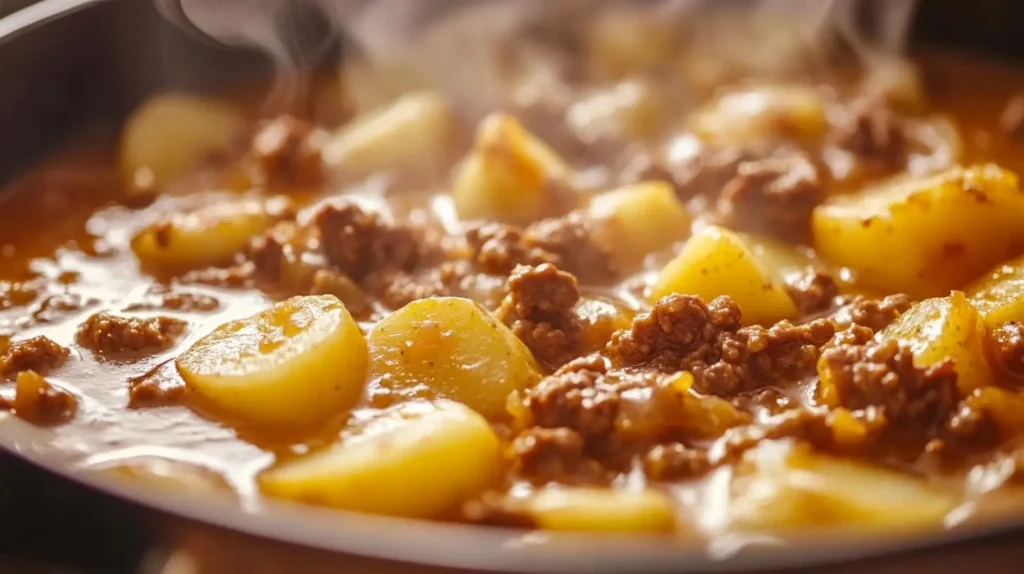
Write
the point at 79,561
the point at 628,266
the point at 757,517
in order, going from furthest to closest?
the point at 628,266 → the point at 757,517 → the point at 79,561

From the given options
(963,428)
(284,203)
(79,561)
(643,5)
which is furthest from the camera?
(643,5)

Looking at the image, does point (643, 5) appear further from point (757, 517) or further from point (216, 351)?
point (757, 517)

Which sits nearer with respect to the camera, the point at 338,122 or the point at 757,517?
the point at 757,517

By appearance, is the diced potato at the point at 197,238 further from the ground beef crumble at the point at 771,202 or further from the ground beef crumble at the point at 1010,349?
the ground beef crumble at the point at 1010,349

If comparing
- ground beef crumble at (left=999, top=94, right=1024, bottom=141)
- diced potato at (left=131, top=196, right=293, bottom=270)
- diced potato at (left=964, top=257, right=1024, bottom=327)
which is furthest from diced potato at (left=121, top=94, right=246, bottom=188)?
ground beef crumble at (left=999, top=94, right=1024, bottom=141)

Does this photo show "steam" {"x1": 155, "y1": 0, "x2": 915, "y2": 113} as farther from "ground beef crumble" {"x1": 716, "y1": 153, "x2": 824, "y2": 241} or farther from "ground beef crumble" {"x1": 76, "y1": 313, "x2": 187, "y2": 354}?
"ground beef crumble" {"x1": 76, "y1": 313, "x2": 187, "y2": 354}

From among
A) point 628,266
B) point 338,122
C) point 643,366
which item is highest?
point 338,122

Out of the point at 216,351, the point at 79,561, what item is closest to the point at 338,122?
the point at 216,351

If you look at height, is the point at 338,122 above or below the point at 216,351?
above
